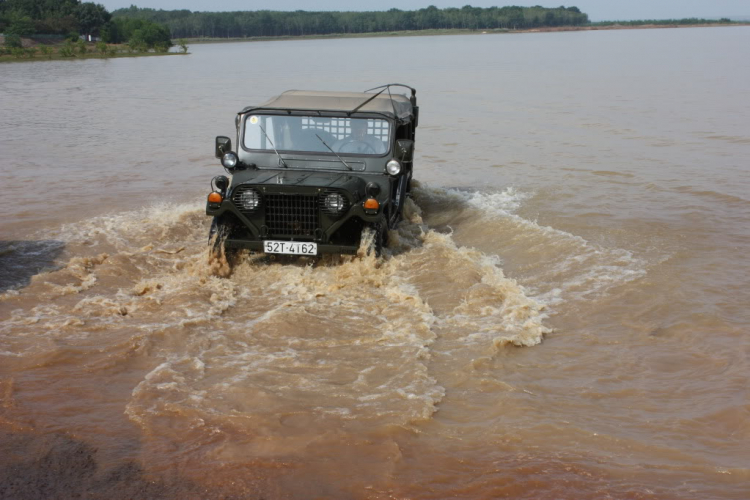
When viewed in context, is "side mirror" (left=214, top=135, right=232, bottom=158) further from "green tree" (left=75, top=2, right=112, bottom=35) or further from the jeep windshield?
"green tree" (left=75, top=2, right=112, bottom=35)

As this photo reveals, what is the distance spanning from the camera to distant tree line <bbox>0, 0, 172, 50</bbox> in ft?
264

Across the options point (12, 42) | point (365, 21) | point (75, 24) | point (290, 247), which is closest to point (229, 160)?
point (290, 247)

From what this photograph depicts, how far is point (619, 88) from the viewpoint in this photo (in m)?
29.3

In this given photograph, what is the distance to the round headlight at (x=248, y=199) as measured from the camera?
7570 millimetres

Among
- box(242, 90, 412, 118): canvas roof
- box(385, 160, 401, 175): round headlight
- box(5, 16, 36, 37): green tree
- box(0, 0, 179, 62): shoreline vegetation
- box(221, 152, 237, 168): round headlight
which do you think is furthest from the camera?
box(5, 16, 36, 37): green tree

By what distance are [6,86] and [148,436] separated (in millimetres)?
34884

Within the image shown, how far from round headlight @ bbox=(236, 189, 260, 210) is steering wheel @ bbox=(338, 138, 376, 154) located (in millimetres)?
1337

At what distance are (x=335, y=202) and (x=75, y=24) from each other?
296ft

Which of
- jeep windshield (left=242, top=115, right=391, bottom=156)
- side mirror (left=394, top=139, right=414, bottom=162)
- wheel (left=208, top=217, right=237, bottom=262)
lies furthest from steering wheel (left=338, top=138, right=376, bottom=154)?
wheel (left=208, top=217, right=237, bottom=262)

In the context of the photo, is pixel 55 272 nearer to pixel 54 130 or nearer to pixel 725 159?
pixel 725 159

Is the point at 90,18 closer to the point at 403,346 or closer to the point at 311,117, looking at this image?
the point at 311,117

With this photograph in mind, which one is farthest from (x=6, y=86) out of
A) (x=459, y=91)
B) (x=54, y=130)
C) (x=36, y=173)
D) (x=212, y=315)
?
(x=212, y=315)

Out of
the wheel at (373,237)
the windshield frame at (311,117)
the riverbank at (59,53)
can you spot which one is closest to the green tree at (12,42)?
the riverbank at (59,53)

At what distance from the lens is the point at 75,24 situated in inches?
3489
